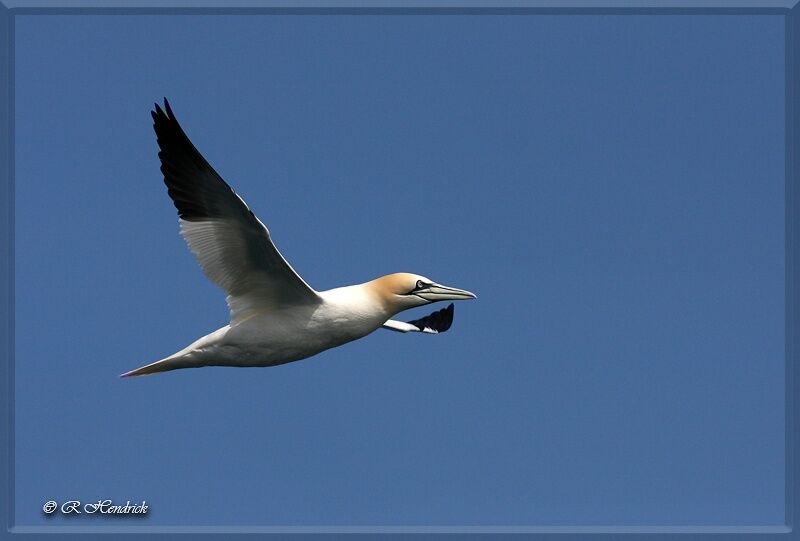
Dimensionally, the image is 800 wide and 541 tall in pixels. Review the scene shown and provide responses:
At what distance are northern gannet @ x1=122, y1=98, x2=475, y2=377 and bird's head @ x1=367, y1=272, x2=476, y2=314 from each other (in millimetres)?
10

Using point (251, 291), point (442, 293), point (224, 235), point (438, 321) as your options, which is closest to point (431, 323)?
point (438, 321)

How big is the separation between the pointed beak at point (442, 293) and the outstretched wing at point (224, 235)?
48.2 inches

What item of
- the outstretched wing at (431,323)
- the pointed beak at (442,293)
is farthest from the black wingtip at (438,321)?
the pointed beak at (442,293)

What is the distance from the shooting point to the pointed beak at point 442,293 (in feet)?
44.4

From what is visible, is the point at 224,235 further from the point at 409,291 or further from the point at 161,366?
the point at 409,291

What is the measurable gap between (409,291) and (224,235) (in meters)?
2.06

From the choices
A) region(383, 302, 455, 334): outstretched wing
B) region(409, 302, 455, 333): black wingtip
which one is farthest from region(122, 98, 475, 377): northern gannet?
region(409, 302, 455, 333): black wingtip

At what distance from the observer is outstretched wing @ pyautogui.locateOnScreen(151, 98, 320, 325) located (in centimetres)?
1248

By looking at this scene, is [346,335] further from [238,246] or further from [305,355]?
[238,246]

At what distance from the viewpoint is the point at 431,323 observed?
56.0ft

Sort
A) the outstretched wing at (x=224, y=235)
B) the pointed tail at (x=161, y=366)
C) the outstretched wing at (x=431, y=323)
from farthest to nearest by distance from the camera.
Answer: the outstretched wing at (x=431, y=323)
the pointed tail at (x=161, y=366)
the outstretched wing at (x=224, y=235)

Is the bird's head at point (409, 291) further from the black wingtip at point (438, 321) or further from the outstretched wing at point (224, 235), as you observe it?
the black wingtip at point (438, 321)

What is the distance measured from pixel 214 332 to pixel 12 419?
2.76 m

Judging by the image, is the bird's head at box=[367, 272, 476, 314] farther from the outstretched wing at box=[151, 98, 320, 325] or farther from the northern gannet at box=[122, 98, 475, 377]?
the outstretched wing at box=[151, 98, 320, 325]
